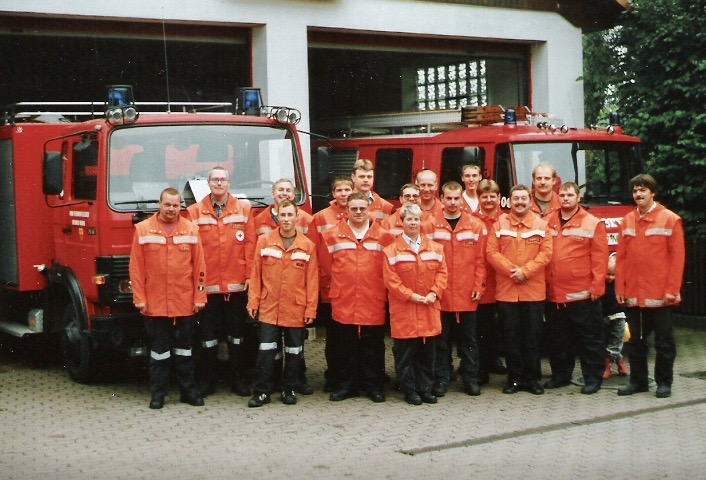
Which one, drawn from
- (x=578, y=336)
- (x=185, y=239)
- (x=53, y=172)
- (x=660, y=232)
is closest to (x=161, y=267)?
(x=185, y=239)

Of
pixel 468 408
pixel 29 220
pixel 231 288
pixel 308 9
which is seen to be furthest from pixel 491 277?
pixel 308 9

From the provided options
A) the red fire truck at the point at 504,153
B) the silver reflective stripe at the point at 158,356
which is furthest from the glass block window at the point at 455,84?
the silver reflective stripe at the point at 158,356

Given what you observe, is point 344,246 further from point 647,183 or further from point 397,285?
point 647,183

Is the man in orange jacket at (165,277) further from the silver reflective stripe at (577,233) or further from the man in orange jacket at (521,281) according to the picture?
the silver reflective stripe at (577,233)

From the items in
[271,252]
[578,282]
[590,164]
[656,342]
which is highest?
[590,164]

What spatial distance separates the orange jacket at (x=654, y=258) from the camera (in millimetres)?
9789

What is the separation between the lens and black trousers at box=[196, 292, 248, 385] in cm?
998

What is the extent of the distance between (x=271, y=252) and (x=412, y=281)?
1.22m

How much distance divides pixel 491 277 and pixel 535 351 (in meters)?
0.78

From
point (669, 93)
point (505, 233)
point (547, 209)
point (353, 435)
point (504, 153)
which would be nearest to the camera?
point (353, 435)

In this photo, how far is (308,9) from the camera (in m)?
14.6

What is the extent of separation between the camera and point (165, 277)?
9.55 m

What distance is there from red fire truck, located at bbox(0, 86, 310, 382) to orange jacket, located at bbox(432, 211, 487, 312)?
1.49 meters

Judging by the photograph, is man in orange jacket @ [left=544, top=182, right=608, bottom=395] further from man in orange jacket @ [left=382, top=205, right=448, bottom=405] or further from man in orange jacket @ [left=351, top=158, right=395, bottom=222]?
man in orange jacket @ [left=351, top=158, right=395, bottom=222]
